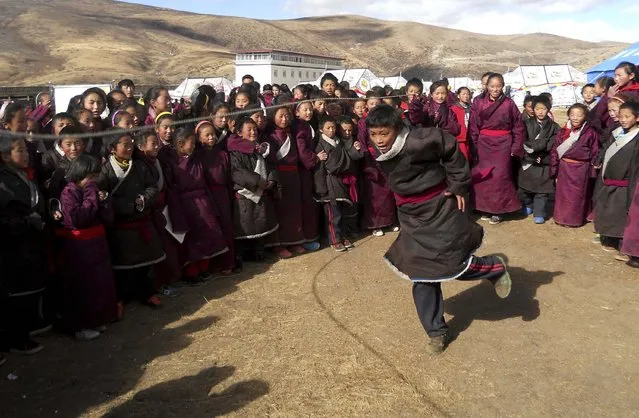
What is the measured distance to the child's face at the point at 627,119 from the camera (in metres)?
5.12

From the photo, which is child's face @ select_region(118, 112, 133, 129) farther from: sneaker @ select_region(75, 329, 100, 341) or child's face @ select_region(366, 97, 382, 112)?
child's face @ select_region(366, 97, 382, 112)

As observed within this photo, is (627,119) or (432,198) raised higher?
(627,119)

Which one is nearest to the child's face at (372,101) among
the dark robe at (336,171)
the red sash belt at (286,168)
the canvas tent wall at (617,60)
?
the dark robe at (336,171)

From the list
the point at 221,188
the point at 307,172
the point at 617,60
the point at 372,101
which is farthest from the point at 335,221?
the point at 617,60

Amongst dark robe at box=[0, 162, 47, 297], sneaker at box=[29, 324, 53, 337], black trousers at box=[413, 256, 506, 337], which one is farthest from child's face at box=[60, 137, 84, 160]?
black trousers at box=[413, 256, 506, 337]

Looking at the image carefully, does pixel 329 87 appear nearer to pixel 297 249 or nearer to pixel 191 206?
pixel 297 249

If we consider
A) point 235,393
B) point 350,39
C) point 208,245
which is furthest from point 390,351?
point 350,39

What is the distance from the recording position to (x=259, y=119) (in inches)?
214

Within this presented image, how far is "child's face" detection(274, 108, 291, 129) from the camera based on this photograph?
5508 mm

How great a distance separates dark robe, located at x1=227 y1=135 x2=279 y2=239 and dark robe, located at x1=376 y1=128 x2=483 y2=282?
1.95 metres

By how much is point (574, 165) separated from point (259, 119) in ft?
12.1

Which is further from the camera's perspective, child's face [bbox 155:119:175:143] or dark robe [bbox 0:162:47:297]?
child's face [bbox 155:119:175:143]

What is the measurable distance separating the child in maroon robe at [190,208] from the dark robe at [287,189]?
819 mm

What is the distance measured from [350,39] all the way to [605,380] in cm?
13631
